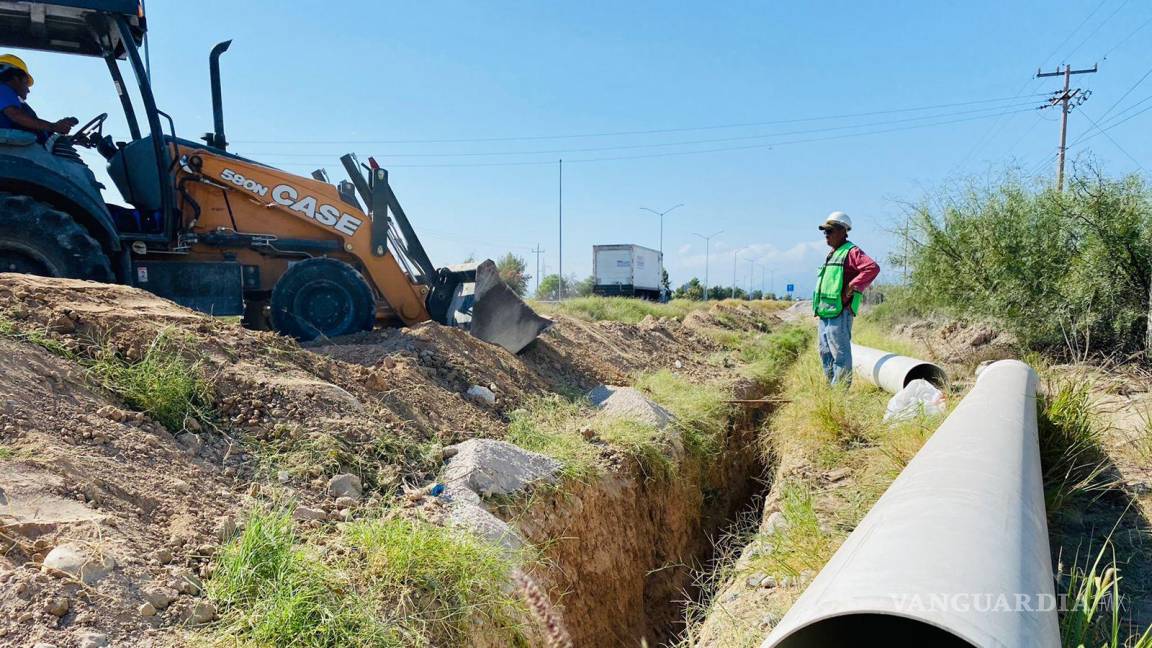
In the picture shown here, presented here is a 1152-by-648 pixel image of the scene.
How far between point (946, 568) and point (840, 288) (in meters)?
4.96

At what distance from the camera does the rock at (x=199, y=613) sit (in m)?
Result: 2.48

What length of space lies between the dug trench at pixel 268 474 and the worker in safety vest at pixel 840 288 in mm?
1489

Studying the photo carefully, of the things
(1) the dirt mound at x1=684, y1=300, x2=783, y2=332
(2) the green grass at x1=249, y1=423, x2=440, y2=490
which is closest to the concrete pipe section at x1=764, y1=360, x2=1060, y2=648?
(2) the green grass at x1=249, y1=423, x2=440, y2=490

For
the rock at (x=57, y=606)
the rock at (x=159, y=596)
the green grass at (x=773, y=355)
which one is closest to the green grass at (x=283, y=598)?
the rock at (x=159, y=596)

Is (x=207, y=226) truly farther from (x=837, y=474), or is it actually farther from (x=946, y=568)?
(x=946, y=568)

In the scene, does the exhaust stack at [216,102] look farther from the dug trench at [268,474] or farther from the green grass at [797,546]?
the green grass at [797,546]

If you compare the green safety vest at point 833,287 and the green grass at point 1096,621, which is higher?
the green safety vest at point 833,287

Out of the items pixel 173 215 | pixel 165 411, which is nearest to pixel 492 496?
pixel 165 411

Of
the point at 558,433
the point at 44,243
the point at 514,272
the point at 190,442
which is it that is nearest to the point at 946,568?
the point at 190,442

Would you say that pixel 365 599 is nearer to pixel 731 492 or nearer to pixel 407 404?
pixel 407 404

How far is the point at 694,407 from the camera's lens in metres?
7.32

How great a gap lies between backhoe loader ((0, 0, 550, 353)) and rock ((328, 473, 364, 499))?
320 centimetres

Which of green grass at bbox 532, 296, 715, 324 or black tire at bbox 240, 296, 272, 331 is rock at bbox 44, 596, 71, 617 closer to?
black tire at bbox 240, 296, 272, 331

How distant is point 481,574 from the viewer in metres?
3.17
